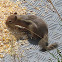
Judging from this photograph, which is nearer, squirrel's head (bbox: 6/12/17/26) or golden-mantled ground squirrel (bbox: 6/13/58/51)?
golden-mantled ground squirrel (bbox: 6/13/58/51)

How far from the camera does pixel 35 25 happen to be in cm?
350

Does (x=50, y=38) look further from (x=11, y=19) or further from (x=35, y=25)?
(x=11, y=19)

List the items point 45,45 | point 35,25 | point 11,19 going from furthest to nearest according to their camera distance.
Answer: point 11,19 → point 35,25 → point 45,45

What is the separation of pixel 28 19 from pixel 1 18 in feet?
2.08

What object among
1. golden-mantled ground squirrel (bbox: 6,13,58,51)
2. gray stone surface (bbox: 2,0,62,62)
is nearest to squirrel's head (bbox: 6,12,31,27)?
golden-mantled ground squirrel (bbox: 6,13,58,51)

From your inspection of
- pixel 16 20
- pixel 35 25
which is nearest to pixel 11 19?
pixel 16 20

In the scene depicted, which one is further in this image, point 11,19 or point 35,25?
point 11,19

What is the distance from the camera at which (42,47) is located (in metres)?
3.27

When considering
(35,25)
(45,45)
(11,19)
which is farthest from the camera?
(11,19)

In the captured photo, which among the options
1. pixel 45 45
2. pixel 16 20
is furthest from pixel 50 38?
pixel 16 20

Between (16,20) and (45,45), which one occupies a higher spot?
(16,20)

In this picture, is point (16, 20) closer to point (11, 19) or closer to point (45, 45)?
point (11, 19)

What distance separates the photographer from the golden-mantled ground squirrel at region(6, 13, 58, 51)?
3.30 meters

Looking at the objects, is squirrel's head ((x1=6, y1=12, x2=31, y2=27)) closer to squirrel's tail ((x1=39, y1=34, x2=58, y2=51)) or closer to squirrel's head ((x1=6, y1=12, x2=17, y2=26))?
squirrel's head ((x1=6, y1=12, x2=17, y2=26))
